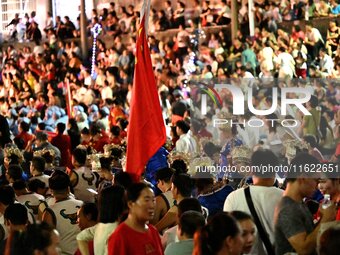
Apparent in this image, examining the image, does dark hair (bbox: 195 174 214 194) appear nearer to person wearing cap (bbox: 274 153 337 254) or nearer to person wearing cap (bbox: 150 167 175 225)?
person wearing cap (bbox: 150 167 175 225)

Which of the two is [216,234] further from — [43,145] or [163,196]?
[43,145]

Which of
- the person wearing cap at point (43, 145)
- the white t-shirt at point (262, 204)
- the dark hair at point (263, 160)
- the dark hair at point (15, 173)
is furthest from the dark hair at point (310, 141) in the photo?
the white t-shirt at point (262, 204)

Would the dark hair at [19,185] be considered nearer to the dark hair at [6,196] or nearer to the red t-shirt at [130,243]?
the dark hair at [6,196]

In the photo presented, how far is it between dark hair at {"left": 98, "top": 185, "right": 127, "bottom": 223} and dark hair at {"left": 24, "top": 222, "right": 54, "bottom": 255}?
193 cm

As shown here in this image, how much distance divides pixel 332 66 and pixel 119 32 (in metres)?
9.42

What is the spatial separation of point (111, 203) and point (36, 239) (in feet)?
6.71

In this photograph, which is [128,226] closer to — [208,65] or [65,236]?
[65,236]

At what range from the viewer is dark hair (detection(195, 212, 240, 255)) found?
6.58 metres

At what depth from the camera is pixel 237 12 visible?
94.6 feet

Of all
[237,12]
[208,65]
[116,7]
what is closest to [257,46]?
Result: [208,65]

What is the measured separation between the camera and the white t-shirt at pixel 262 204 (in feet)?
27.5

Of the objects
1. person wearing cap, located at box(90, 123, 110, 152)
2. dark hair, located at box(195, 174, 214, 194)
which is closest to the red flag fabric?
dark hair, located at box(195, 174, 214, 194)

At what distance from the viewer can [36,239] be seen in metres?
6.45

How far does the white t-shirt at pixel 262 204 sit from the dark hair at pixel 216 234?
5.66 ft
